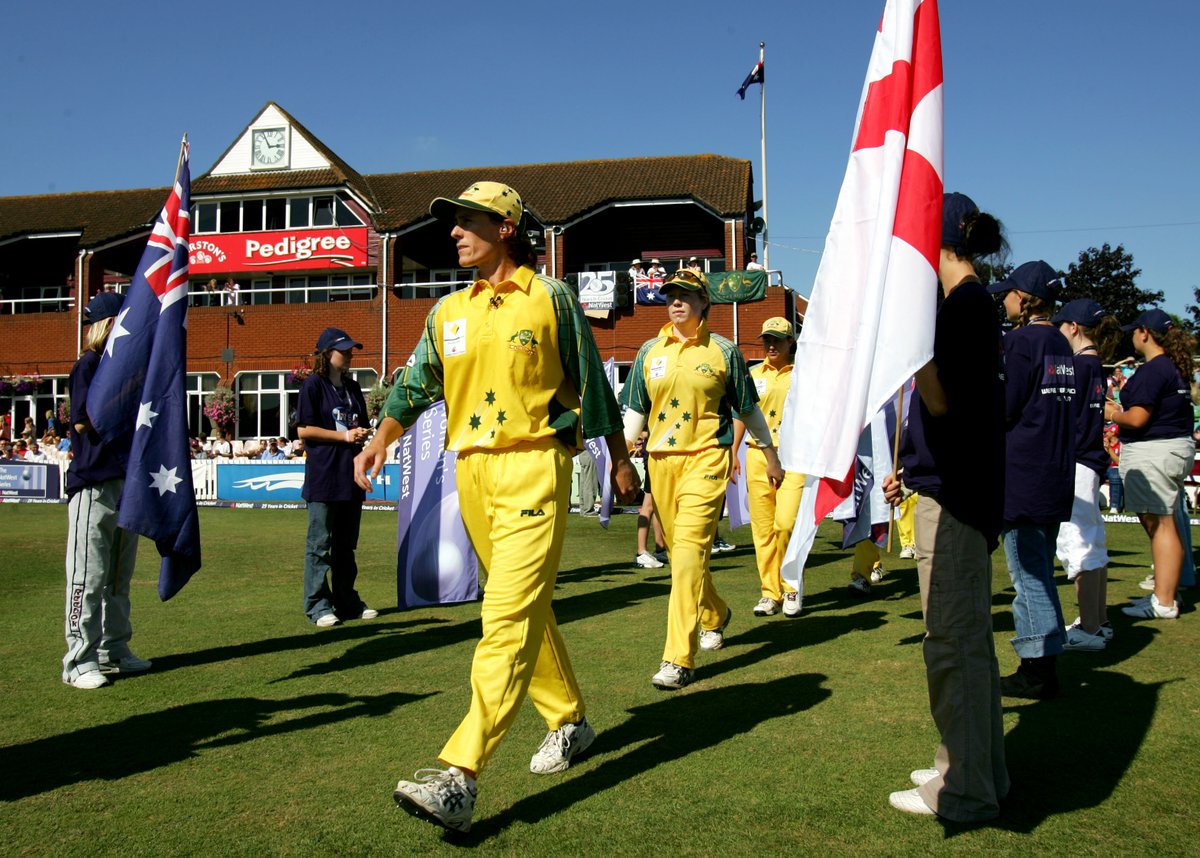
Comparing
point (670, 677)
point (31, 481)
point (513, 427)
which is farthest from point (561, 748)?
point (31, 481)

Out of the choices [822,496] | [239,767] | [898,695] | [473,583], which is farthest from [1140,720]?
[473,583]

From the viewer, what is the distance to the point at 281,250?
37.8 metres

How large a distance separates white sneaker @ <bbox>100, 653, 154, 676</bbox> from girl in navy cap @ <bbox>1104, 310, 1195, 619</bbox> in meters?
6.87

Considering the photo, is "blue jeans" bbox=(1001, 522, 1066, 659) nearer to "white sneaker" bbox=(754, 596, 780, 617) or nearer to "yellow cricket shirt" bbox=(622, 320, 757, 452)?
"yellow cricket shirt" bbox=(622, 320, 757, 452)

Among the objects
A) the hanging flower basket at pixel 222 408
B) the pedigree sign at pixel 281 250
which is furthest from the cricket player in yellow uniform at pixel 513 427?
the pedigree sign at pixel 281 250

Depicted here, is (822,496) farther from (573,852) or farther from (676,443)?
(676,443)

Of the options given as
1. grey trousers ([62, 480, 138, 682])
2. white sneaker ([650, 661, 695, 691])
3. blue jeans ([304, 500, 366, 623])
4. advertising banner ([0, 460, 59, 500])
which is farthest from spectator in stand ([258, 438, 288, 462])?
white sneaker ([650, 661, 695, 691])

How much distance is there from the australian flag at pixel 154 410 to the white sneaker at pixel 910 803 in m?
3.95

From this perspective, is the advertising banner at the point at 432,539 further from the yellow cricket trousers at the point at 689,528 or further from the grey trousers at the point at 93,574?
the grey trousers at the point at 93,574

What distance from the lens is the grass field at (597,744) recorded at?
352cm

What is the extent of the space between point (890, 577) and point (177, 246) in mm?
7256

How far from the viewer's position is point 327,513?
787cm

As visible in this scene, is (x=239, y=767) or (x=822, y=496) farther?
(x=239, y=767)

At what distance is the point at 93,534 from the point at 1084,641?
6.10 m
